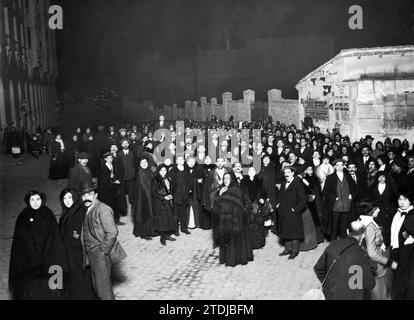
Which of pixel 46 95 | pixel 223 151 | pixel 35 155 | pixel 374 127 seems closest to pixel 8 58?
pixel 35 155

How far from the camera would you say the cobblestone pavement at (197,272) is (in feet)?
21.6

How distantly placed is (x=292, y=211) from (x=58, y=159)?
10147 mm

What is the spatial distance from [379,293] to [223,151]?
813 centimetres

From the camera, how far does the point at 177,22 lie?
44.2 meters

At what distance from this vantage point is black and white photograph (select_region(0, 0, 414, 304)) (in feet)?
17.8

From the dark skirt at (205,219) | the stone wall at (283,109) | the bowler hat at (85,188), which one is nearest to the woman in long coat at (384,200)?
the dark skirt at (205,219)

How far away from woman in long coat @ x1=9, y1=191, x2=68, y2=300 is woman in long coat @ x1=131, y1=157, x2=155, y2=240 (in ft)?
13.2

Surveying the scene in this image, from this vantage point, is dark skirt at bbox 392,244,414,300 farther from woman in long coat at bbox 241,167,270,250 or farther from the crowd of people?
woman in long coat at bbox 241,167,270,250

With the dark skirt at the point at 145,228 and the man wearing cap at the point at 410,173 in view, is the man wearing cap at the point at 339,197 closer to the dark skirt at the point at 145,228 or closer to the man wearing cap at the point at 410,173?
the man wearing cap at the point at 410,173

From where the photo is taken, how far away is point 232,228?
7.74 meters

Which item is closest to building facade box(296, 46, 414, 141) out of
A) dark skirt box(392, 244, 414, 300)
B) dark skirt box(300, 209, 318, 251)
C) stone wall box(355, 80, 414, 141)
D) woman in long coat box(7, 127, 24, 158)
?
stone wall box(355, 80, 414, 141)

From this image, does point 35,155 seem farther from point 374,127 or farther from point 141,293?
point 141,293

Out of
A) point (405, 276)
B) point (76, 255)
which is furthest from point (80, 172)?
point (405, 276)

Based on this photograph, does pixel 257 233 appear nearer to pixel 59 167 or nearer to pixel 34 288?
pixel 34 288
